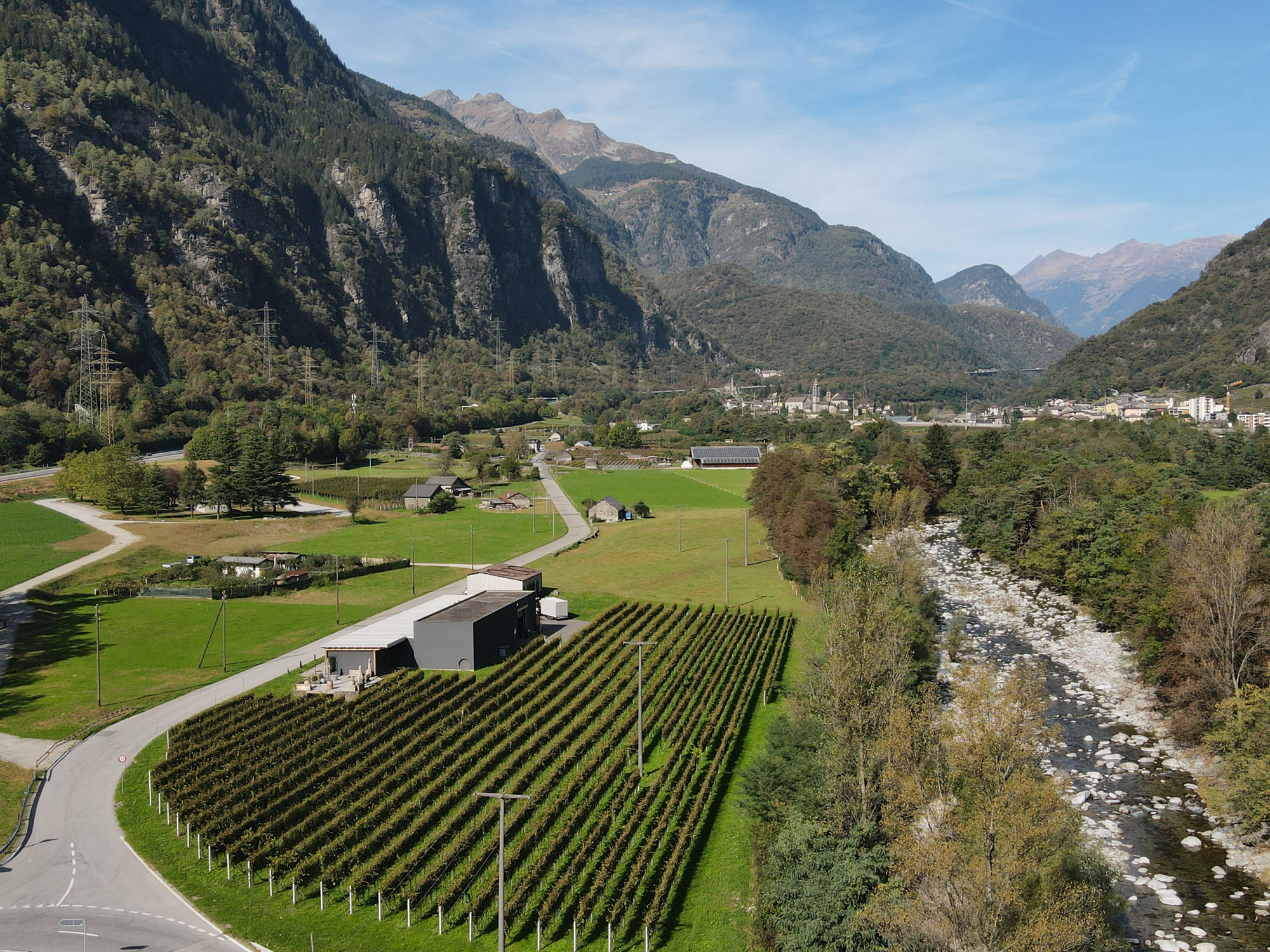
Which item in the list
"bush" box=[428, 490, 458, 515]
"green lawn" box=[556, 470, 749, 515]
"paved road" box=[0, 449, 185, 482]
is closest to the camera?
"paved road" box=[0, 449, 185, 482]

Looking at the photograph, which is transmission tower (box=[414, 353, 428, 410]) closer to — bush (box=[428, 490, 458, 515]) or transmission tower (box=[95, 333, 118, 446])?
transmission tower (box=[95, 333, 118, 446])

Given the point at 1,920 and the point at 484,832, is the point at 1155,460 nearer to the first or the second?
the point at 484,832

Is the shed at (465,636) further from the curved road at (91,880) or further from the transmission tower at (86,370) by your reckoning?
the transmission tower at (86,370)

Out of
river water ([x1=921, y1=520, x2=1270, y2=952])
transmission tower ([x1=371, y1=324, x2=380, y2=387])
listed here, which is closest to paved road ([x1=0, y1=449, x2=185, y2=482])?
transmission tower ([x1=371, y1=324, x2=380, y2=387])

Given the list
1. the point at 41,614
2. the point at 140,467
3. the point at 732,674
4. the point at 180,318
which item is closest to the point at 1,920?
the point at 732,674

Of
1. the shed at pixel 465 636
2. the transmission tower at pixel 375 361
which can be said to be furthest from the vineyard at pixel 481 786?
the transmission tower at pixel 375 361

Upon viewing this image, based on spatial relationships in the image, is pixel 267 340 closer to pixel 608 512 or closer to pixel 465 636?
pixel 608 512
